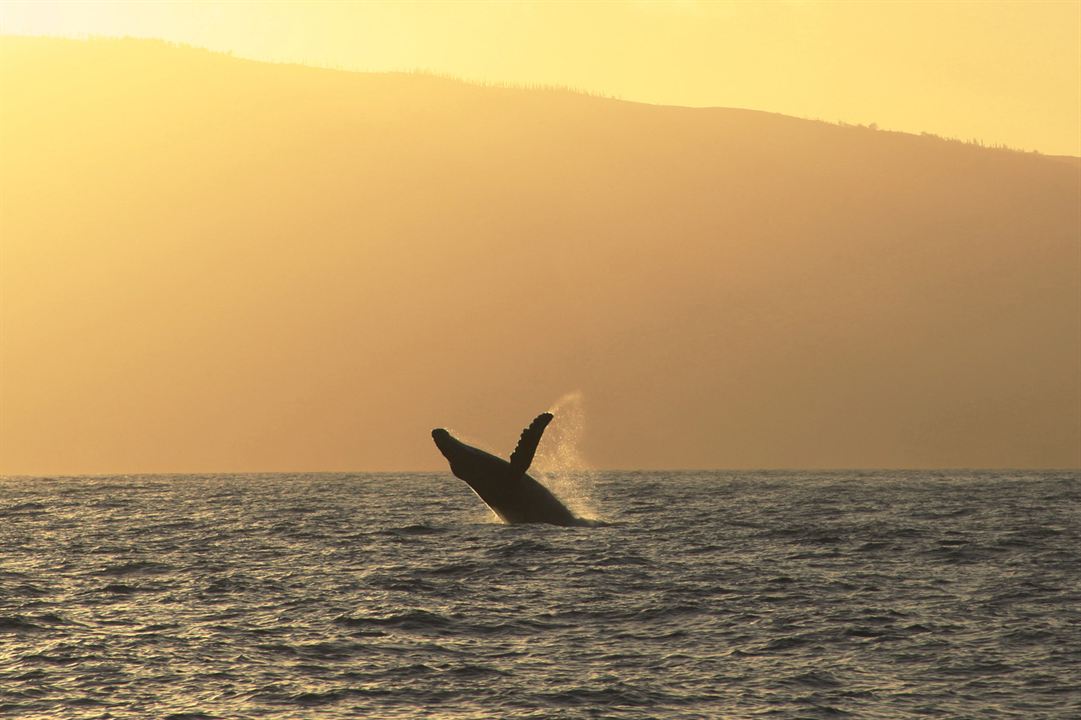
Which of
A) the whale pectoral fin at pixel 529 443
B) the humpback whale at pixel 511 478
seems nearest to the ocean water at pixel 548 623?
the humpback whale at pixel 511 478

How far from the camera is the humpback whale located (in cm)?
3127

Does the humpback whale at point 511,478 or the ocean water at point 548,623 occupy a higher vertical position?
the humpback whale at point 511,478

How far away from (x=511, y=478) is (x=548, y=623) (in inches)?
444

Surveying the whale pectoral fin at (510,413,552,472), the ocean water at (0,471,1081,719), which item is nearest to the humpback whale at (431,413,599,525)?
the whale pectoral fin at (510,413,552,472)

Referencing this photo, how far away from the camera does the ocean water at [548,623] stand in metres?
17.2

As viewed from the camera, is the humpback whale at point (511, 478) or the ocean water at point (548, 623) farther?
the humpback whale at point (511, 478)

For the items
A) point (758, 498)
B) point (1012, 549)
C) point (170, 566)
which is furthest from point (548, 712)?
point (758, 498)

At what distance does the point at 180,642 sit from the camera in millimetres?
20750

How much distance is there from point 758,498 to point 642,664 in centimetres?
4337

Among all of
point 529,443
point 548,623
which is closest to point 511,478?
point 529,443

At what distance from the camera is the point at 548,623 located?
72.2ft

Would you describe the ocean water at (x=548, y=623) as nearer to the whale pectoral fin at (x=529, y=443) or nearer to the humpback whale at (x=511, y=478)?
the humpback whale at (x=511, y=478)

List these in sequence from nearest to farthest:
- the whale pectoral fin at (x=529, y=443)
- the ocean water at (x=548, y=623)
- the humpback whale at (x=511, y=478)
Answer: the ocean water at (x=548, y=623)
the whale pectoral fin at (x=529, y=443)
the humpback whale at (x=511, y=478)

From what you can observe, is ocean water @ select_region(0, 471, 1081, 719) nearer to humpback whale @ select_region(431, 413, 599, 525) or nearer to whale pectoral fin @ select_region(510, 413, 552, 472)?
humpback whale @ select_region(431, 413, 599, 525)
